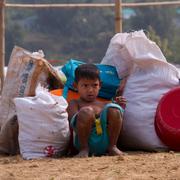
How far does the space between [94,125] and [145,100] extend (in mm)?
606

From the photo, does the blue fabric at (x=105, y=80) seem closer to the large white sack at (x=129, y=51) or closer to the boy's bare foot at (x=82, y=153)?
the large white sack at (x=129, y=51)

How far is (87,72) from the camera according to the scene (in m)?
5.05

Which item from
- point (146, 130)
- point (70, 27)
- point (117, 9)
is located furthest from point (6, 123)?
point (70, 27)

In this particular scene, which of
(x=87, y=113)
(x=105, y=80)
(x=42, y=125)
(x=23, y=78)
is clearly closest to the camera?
(x=87, y=113)

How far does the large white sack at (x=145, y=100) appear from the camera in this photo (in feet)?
16.9

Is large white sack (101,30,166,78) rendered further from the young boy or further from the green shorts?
the green shorts

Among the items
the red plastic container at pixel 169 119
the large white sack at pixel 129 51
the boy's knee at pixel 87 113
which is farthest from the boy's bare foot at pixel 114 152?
the large white sack at pixel 129 51

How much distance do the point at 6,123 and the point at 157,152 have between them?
1110 millimetres

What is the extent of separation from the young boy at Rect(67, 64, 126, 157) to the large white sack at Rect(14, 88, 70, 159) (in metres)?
0.09

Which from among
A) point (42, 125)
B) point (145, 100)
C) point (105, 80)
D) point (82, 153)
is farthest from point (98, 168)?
point (105, 80)

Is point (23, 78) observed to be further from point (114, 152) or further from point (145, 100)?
point (114, 152)

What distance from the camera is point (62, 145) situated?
498 centimetres

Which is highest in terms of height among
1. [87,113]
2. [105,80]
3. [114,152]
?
[105,80]

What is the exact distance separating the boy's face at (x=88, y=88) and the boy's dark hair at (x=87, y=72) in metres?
0.02
